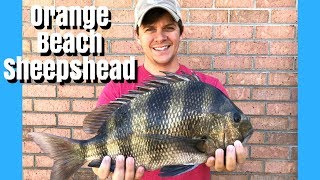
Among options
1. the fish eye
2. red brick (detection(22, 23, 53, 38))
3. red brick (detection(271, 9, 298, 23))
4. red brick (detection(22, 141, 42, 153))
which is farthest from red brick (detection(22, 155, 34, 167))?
red brick (detection(271, 9, 298, 23))

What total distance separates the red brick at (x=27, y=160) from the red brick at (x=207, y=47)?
5.39ft

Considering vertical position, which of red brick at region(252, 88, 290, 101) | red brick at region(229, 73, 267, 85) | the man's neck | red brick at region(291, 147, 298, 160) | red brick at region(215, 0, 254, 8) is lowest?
red brick at region(291, 147, 298, 160)

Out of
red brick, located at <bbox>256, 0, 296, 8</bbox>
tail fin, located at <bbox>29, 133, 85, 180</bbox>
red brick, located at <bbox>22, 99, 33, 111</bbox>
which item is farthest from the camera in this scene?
red brick, located at <bbox>22, 99, 33, 111</bbox>

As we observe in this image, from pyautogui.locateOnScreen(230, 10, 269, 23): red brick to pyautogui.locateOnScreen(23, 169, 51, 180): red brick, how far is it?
203 cm

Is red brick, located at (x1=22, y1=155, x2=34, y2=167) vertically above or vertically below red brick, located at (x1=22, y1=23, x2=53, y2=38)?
below

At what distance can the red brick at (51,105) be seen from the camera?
367cm

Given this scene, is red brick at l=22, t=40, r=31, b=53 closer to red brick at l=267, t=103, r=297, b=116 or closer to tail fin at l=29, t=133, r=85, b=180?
tail fin at l=29, t=133, r=85, b=180

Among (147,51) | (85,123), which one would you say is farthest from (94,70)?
(85,123)

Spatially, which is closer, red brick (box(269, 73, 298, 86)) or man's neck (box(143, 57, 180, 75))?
man's neck (box(143, 57, 180, 75))

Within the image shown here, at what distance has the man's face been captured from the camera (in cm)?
271

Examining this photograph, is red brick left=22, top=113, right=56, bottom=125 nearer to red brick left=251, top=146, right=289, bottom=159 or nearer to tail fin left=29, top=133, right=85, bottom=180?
tail fin left=29, top=133, right=85, bottom=180

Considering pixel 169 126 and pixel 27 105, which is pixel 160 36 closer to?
pixel 169 126

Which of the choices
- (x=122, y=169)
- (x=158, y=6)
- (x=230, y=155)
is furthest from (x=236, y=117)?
(x=158, y=6)

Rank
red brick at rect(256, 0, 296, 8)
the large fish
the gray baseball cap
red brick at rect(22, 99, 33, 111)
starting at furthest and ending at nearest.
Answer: red brick at rect(22, 99, 33, 111) < red brick at rect(256, 0, 296, 8) < the gray baseball cap < the large fish
